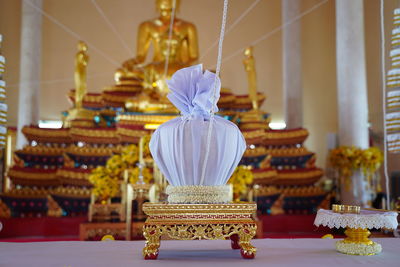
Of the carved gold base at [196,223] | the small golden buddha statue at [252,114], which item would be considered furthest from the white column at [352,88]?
the carved gold base at [196,223]

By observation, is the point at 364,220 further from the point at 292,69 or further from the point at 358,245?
the point at 292,69

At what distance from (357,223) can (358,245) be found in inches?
5.5

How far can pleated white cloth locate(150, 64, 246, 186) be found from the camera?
2.53 meters

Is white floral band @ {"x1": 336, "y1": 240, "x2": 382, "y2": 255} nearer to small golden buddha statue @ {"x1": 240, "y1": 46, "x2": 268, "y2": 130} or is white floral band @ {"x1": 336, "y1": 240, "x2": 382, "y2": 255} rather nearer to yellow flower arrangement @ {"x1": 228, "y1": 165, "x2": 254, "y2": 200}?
yellow flower arrangement @ {"x1": 228, "y1": 165, "x2": 254, "y2": 200}

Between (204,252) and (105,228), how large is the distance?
2.65 metres

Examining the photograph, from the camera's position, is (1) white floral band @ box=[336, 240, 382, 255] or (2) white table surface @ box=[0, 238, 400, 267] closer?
(2) white table surface @ box=[0, 238, 400, 267]

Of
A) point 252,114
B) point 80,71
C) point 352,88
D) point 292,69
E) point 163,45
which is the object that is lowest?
point 252,114

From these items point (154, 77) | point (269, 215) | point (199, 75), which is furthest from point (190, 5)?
point (199, 75)

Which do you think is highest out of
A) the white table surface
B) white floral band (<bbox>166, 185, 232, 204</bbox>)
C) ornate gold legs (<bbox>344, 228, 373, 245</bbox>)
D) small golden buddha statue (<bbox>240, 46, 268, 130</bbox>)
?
A: small golden buddha statue (<bbox>240, 46, 268, 130</bbox>)

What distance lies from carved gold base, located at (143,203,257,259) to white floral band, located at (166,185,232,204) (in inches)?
4.9

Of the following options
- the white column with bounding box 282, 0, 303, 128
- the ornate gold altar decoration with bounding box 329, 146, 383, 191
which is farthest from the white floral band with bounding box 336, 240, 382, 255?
the white column with bounding box 282, 0, 303, 128

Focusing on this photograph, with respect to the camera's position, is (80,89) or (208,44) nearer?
(80,89)

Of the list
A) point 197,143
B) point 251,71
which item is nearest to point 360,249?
point 197,143

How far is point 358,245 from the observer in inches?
98.7
